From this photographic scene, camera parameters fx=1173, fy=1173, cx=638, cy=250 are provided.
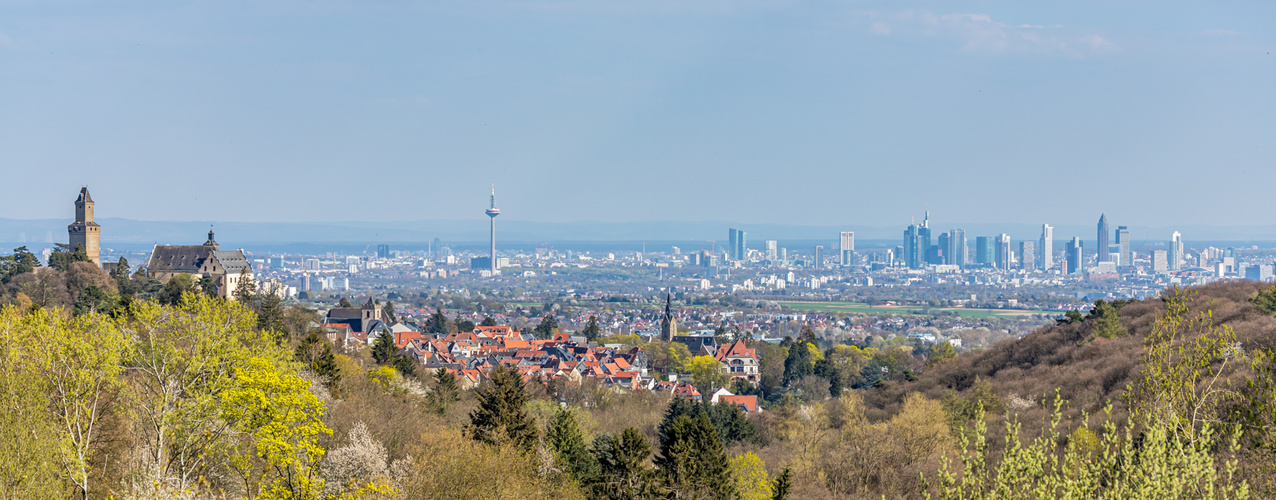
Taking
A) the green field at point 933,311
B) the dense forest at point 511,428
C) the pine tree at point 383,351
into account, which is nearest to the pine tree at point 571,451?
the dense forest at point 511,428

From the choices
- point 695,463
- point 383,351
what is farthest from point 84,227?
point 695,463

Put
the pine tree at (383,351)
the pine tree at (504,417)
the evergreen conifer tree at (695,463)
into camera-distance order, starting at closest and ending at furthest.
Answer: the evergreen conifer tree at (695,463)
the pine tree at (504,417)
the pine tree at (383,351)

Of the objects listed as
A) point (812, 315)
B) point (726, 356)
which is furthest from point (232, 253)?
point (812, 315)

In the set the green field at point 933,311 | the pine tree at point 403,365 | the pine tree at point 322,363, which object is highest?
the pine tree at point 322,363

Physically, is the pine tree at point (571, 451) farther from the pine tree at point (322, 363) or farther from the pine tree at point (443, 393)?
the pine tree at point (443, 393)

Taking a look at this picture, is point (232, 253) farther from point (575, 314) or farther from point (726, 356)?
point (575, 314)
